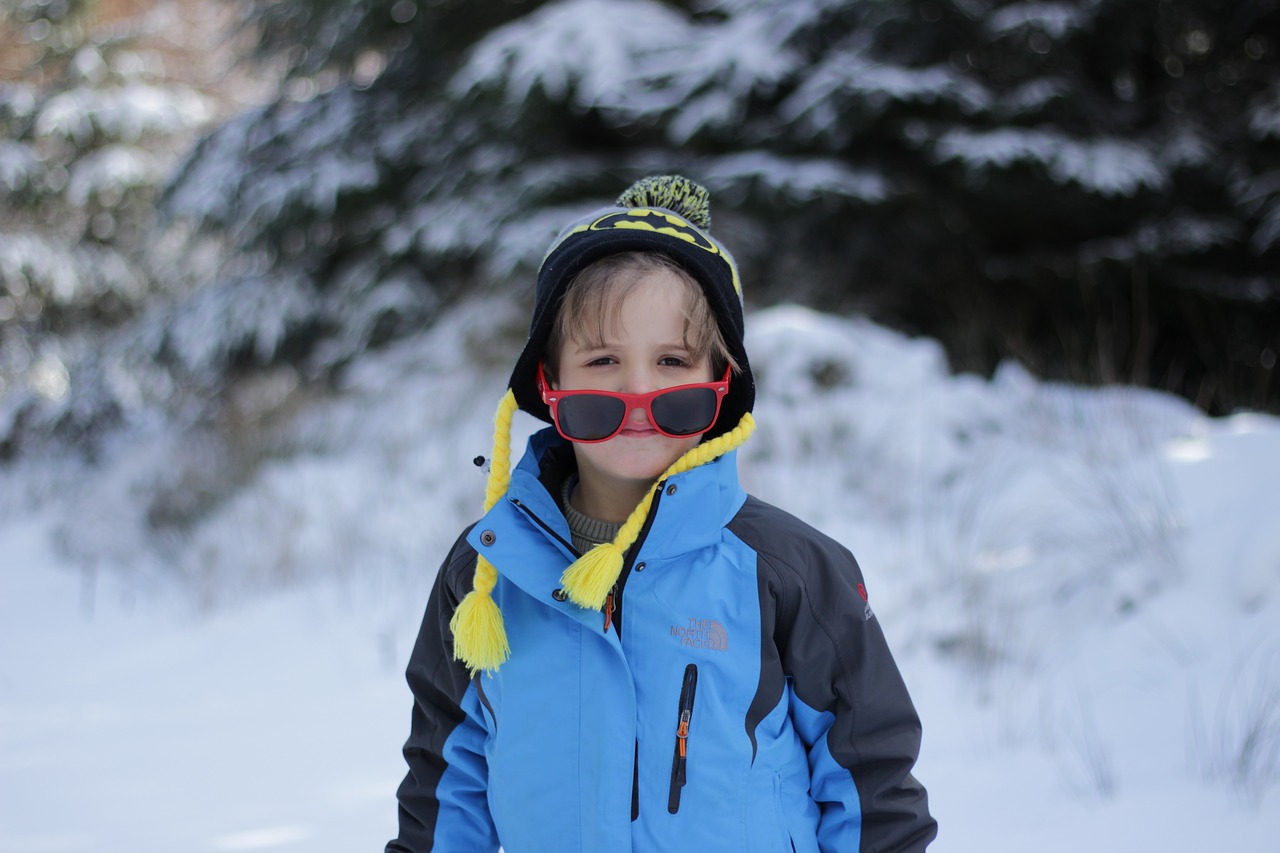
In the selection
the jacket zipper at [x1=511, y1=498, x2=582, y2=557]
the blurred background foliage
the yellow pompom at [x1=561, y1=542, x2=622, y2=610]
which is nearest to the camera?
the yellow pompom at [x1=561, y1=542, x2=622, y2=610]

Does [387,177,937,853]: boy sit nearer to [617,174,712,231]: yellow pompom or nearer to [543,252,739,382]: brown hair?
[543,252,739,382]: brown hair

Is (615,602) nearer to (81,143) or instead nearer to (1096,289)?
(1096,289)

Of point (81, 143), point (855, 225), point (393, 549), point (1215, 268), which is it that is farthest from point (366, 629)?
point (81, 143)

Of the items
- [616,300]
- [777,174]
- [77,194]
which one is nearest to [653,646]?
[616,300]

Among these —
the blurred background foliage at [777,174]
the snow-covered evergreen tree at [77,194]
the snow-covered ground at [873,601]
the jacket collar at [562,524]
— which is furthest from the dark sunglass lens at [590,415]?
the snow-covered evergreen tree at [77,194]

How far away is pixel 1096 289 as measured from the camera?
603 centimetres

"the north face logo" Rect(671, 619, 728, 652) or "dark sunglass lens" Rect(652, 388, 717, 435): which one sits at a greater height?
"dark sunglass lens" Rect(652, 388, 717, 435)

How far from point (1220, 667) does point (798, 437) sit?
2443 millimetres

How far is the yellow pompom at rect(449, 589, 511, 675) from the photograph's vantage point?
1290 millimetres

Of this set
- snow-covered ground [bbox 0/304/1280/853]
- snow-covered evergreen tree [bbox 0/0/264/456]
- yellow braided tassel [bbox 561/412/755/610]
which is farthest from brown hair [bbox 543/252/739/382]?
snow-covered evergreen tree [bbox 0/0/264/456]

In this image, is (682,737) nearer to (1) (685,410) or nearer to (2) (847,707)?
(2) (847,707)

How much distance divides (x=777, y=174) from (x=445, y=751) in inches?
182

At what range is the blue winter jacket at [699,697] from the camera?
1261 millimetres

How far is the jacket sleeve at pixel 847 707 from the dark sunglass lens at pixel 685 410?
215mm
